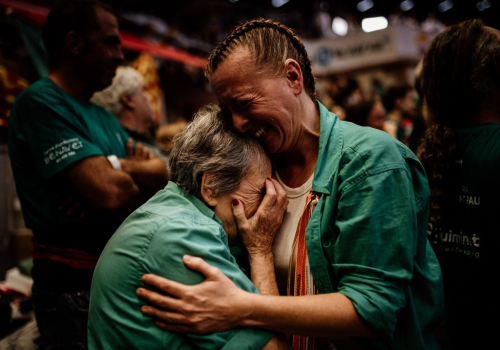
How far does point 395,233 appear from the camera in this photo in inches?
44.2

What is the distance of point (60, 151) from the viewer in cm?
172

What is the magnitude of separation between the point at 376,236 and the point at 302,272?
332 mm

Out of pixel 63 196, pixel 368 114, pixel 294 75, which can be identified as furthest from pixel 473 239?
pixel 368 114

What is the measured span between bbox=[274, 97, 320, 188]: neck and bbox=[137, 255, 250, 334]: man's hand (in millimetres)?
571

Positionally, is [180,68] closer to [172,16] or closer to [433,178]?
[172,16]

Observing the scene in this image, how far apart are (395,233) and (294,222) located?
435 mm

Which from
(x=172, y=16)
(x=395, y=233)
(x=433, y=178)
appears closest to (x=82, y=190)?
(x=395, y=233)

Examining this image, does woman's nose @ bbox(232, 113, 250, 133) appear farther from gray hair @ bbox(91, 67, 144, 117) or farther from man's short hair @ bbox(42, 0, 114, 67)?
gray hair @ bbox(91, 67, 144, 117)

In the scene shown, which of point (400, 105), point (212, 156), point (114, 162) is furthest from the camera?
point (400, 105)

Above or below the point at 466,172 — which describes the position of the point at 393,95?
above

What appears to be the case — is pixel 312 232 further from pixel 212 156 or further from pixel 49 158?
pixel 49 158

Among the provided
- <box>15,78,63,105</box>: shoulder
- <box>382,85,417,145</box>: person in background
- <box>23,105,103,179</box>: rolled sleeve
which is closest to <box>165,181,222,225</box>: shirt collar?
<box>23,105,103,179</box>: rolled sleeve

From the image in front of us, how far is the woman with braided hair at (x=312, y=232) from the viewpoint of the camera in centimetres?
112

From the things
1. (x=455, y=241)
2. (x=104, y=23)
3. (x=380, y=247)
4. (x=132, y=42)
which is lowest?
(x=455, y=241)
